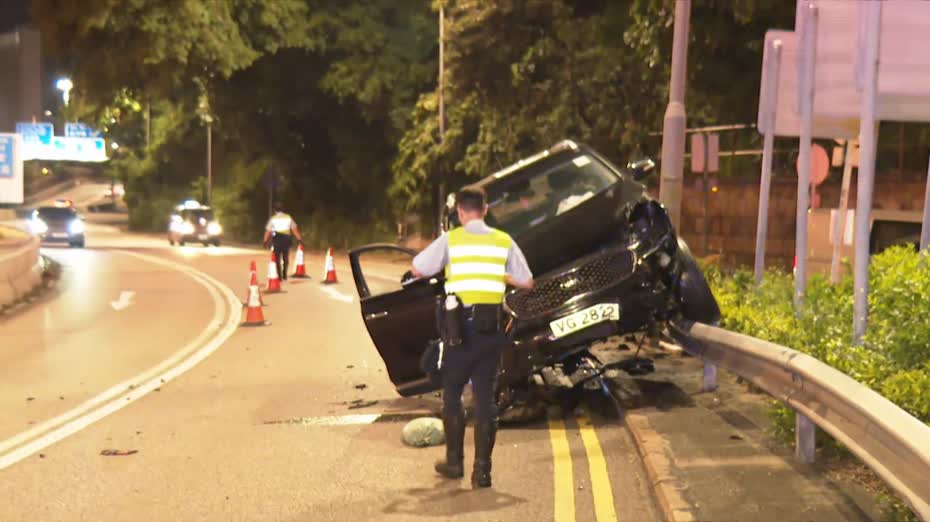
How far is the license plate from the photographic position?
9.31 meters

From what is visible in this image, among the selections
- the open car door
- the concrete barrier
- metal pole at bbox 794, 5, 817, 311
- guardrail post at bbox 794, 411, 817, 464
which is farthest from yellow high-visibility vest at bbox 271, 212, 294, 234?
guardrail post at bbox 794, 411, 817, 464

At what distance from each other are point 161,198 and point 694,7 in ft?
181

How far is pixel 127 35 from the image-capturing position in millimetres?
34812

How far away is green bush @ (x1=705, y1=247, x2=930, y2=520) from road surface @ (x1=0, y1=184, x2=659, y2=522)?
55.0 inches

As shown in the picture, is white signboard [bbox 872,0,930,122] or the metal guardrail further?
white signboard [bbox 872,0,930,122]

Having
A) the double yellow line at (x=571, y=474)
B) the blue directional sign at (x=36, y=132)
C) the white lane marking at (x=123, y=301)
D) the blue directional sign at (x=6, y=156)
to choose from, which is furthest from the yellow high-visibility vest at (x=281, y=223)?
the blue directional sign at (x=36, y=132)

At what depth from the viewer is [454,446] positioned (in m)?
7.60

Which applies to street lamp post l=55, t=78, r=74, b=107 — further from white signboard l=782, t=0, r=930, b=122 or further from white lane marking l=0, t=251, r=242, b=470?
white signboard l=782, t=0, r=930, b=122

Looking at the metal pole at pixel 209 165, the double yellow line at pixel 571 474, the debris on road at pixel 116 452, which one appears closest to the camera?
the double yellow line at pixel 571 474

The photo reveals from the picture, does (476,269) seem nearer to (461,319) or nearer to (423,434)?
(461,319)

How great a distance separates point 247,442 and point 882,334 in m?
4.36

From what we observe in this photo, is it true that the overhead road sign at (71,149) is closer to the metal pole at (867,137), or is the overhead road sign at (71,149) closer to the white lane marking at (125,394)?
the white lane marking at (125,394)

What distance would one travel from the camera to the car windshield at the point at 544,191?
10.7m

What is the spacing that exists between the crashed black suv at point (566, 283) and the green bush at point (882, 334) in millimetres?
933
